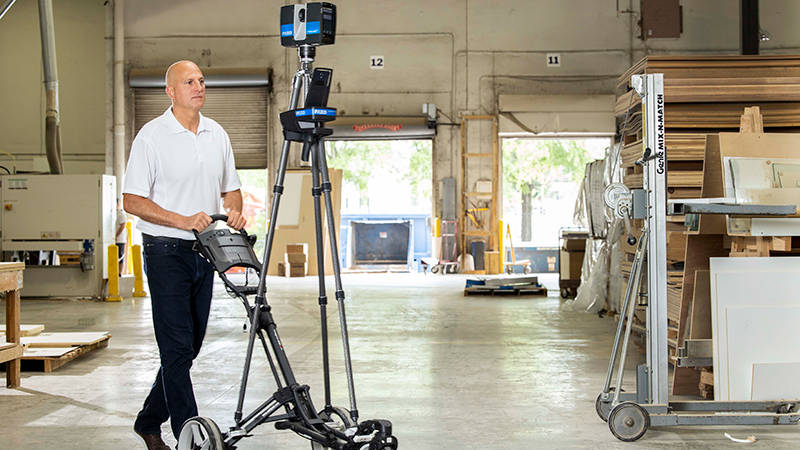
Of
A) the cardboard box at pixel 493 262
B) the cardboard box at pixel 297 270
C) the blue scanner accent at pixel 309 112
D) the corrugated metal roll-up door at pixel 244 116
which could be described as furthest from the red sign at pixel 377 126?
Answer: the blue scanner accent at pixel 309 112

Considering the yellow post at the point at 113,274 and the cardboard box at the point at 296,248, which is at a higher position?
the cardboard box at the point at 296,248

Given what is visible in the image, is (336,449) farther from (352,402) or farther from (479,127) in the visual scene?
(479,127)

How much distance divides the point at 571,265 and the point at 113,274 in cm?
619

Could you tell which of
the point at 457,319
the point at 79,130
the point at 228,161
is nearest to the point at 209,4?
the point at 79,130

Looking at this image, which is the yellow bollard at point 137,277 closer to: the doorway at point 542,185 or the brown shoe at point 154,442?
the doorway at point 542,185

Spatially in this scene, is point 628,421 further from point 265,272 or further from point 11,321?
point 11,321

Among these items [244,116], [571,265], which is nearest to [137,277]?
[244,116]

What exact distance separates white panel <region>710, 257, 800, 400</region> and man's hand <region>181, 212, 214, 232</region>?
2659mm

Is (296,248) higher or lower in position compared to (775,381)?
higher

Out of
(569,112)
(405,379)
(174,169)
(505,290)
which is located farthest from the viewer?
(569,112)

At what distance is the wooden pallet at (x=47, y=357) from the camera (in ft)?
19.2

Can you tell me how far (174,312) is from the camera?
3.32m

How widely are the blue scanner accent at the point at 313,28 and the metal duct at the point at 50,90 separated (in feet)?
30.3

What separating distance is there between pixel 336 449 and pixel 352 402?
0.61ft
